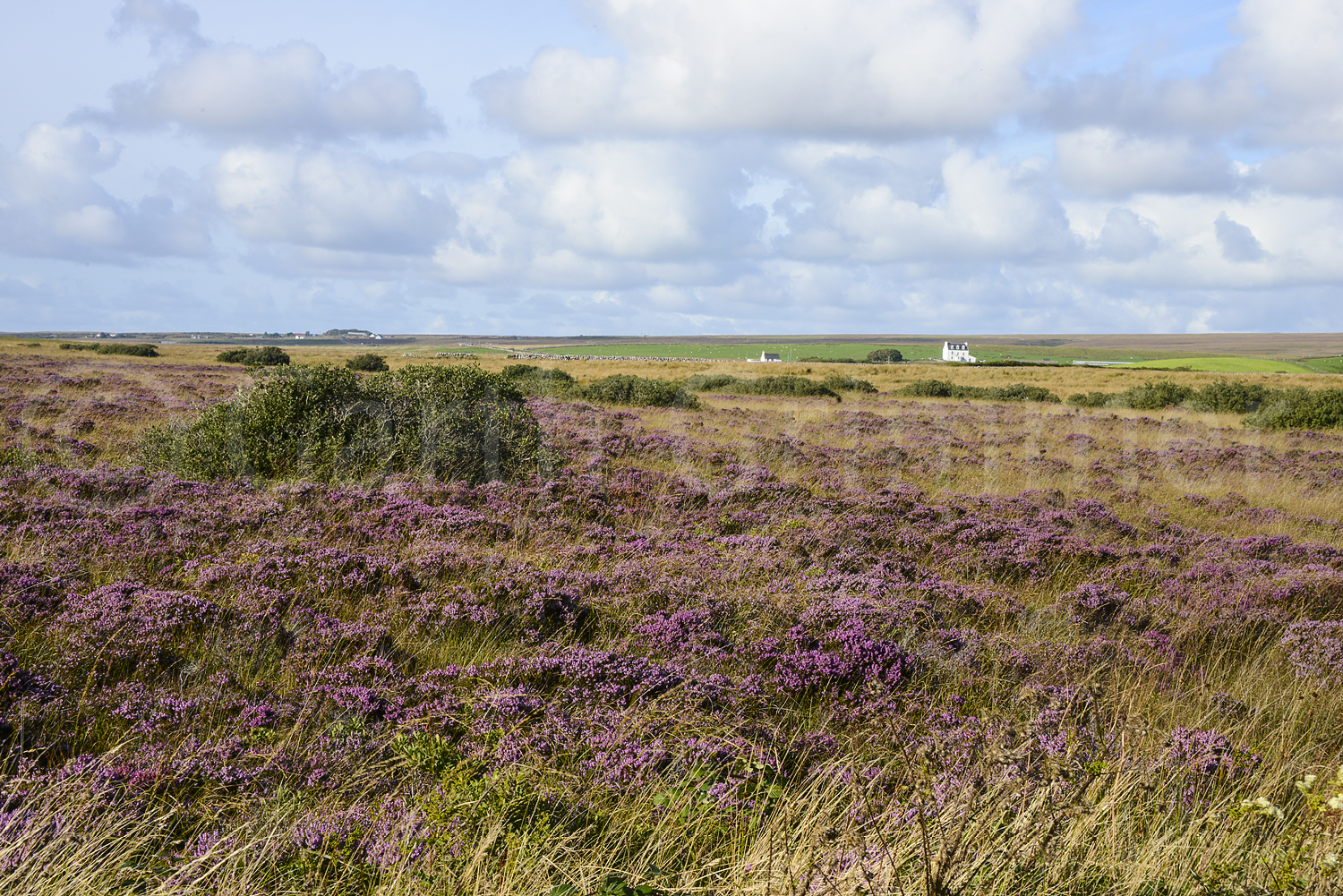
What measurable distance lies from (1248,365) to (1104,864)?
9147cm

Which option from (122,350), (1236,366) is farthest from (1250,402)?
(122,350)


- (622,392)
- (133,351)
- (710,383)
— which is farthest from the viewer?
(133,351)

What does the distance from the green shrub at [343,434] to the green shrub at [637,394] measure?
14888 mm

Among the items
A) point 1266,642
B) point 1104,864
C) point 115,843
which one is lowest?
point 1266,642

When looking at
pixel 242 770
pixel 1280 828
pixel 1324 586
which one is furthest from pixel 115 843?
pixel 1324 586

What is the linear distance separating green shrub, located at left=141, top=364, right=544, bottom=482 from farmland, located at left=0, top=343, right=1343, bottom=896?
0.73 metres

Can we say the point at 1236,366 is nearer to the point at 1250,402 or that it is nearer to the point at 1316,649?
the point at 1250,402

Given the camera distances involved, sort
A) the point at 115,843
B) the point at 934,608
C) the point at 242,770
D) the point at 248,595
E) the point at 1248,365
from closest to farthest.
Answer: the point at 115,843 < the point at 242,770 < the point at 248,595 < the point at 934,608 < the point at 1248,365

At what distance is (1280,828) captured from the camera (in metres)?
3.47

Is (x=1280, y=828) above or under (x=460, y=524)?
under

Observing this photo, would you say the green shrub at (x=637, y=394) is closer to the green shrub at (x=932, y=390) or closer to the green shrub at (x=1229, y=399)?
the green shrub at (x=932, y=390)

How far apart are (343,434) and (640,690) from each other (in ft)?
26.5

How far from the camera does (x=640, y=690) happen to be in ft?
14.5

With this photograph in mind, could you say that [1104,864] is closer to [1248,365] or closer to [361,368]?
[361,368]
